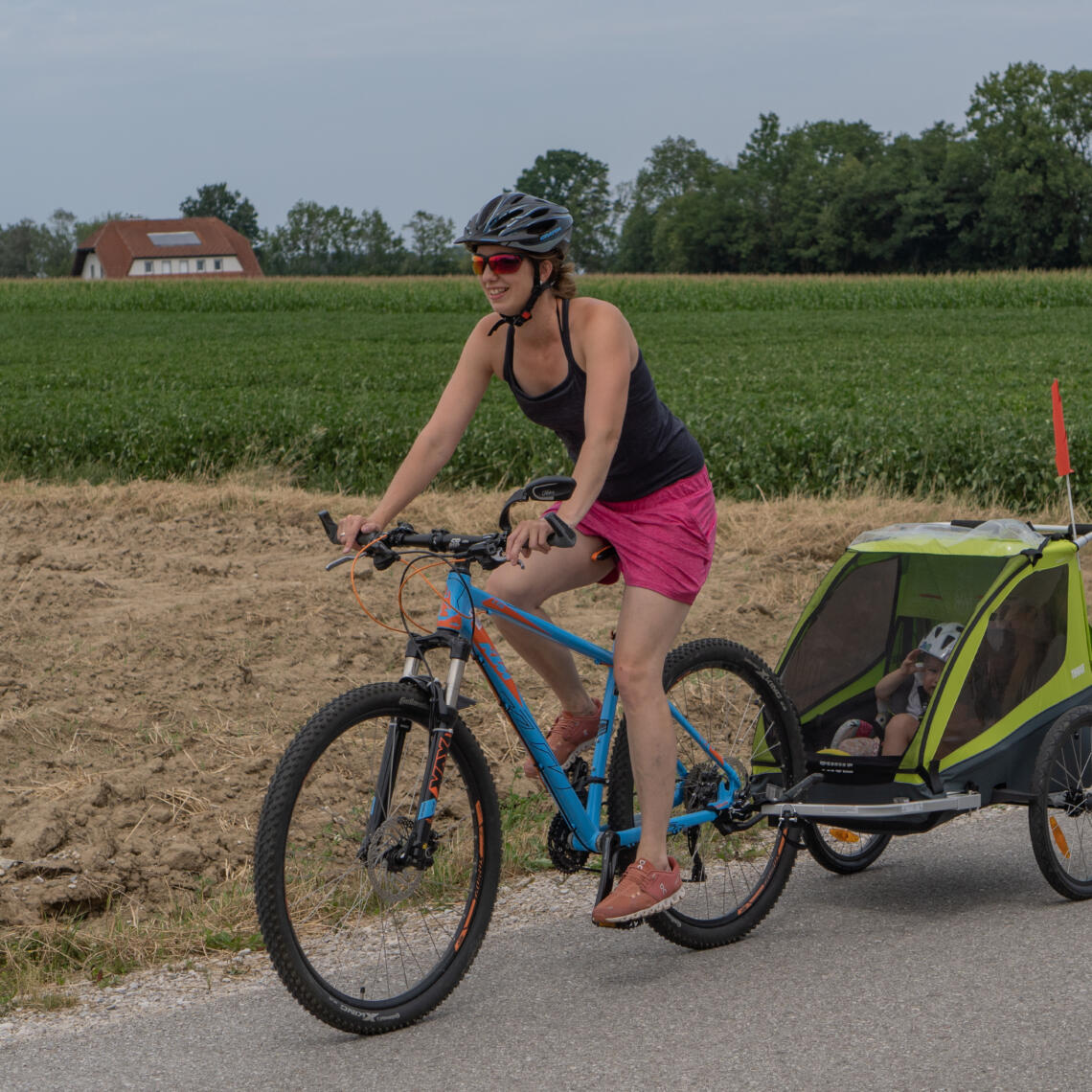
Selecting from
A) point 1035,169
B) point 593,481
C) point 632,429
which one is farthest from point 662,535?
point 1035,169

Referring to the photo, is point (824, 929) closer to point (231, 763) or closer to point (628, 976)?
point (628, 976)

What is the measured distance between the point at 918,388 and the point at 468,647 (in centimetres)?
1704

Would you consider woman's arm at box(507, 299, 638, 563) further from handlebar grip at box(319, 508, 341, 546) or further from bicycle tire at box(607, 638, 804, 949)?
bicycle tire at box(607, 638, 804, 949)

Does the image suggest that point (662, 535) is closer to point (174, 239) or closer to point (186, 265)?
point (186, 265)

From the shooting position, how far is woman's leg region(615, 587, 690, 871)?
3.96 metres

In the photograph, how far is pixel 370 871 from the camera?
3631 mm

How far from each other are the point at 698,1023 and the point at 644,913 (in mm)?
354

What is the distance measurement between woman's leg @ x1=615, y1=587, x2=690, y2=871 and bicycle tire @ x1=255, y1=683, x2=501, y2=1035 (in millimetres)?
433

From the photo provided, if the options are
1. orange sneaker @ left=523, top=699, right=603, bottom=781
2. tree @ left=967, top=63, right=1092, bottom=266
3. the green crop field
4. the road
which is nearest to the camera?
the road

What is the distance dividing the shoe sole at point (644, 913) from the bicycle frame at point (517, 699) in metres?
0.20

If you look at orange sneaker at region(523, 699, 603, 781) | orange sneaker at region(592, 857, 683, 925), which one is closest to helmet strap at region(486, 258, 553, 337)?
orange sneaker at region(523, 699, 603, 781)

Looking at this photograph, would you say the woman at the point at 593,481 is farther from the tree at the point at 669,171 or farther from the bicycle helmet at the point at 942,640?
the tree at the point at 669,171

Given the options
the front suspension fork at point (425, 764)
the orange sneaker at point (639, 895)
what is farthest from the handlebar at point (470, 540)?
the orange sneaker at point (639, 895)

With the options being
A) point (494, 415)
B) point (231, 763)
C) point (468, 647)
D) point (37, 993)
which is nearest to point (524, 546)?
A: point (468, 647)
